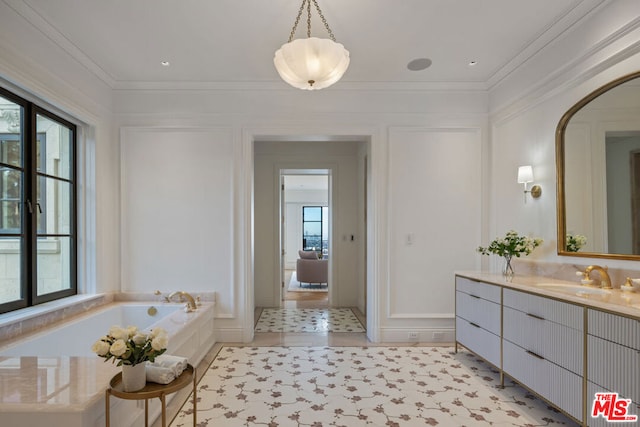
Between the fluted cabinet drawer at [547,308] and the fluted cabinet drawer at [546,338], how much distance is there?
3cm

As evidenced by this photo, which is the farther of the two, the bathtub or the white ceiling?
the white ceiling

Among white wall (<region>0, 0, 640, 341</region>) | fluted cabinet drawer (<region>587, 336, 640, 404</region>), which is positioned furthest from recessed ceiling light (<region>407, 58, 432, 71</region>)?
fluted cabinet drawer (<region>587, 336, 640, 404</region>)

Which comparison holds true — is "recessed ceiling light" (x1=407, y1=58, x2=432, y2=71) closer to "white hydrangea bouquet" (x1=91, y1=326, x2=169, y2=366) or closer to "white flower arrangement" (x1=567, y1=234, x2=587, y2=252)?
"white flower arrangement" (x1=567, y1=234, x2=587, y2=252)

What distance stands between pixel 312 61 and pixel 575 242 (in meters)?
2.28

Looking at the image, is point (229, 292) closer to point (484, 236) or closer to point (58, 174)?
point (58, 174)

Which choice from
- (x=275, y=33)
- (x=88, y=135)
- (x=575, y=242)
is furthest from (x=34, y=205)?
(x=575, y=242)

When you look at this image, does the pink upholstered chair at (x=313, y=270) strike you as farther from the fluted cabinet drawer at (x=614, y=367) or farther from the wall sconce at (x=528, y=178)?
the fluted cabinet drawer at (x=614, y=367)

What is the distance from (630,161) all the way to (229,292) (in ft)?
11.5

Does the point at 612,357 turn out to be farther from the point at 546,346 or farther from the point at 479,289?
the point at 479,289

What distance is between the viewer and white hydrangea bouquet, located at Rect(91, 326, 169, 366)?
1.56 m

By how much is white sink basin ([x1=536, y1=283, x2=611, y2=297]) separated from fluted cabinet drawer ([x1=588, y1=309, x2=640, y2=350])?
23 cm

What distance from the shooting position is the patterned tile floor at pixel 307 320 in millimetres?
4352

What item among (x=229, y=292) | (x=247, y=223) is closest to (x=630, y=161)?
(x=247, y=223)

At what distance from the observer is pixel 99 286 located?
356 cm
